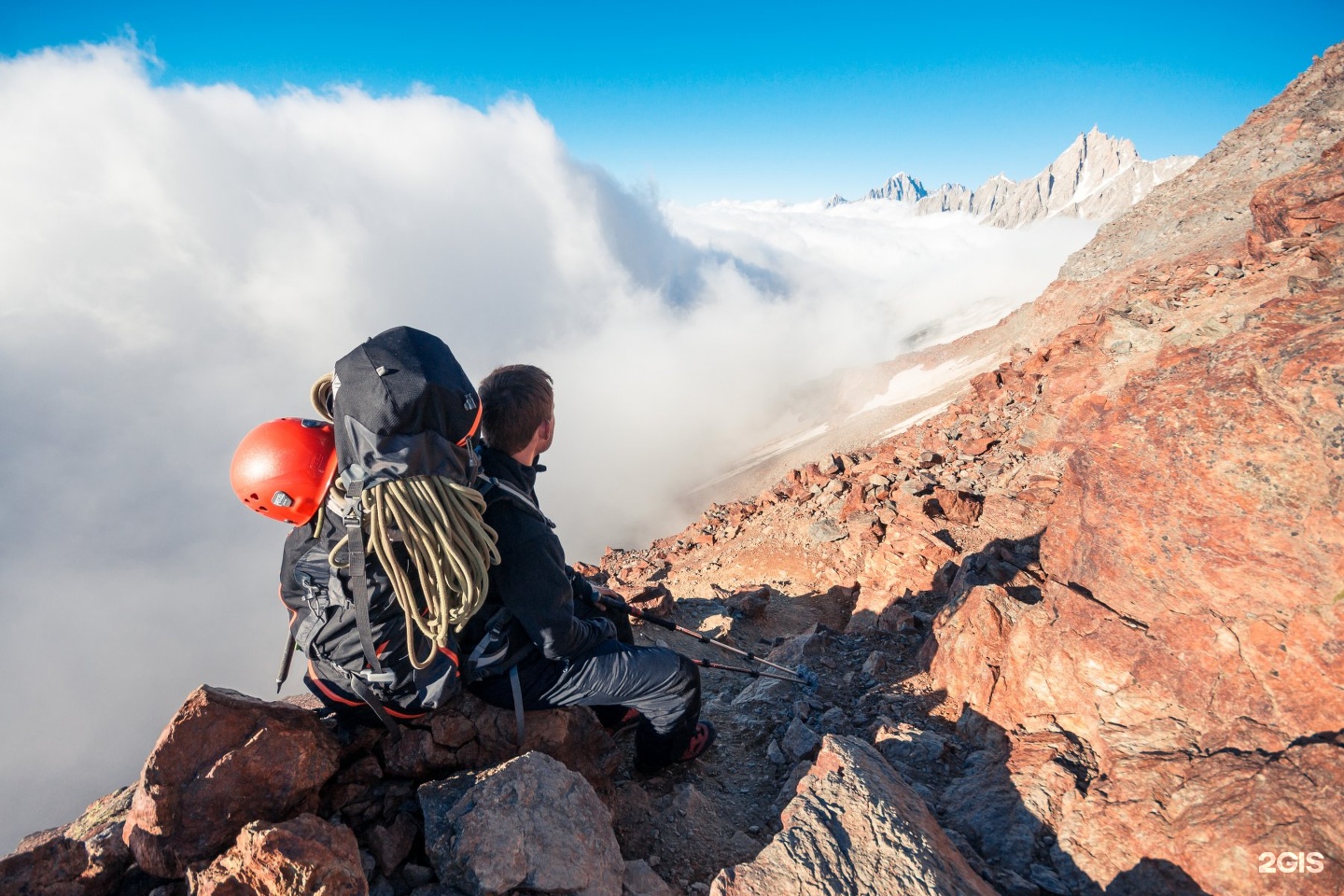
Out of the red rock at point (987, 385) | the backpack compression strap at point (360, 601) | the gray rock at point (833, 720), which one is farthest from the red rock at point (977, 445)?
the backpack compression strap at point (360, 601)

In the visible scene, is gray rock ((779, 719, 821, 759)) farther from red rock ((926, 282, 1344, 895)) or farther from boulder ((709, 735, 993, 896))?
red rock ((926, 282, 1344, 895))

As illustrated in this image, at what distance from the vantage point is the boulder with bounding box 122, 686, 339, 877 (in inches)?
104

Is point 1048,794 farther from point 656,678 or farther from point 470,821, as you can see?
point 470,821

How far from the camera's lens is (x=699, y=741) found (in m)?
4.30

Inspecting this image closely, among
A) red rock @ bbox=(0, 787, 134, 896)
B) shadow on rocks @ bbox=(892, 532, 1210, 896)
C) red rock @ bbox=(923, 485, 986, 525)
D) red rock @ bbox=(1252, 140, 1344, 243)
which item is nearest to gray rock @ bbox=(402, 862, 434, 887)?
red rock @ bbox=(0, 787, 134, 896)

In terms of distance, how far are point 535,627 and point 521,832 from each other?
3.08 feet

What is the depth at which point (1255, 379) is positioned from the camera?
3279mm

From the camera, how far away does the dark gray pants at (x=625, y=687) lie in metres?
3.49

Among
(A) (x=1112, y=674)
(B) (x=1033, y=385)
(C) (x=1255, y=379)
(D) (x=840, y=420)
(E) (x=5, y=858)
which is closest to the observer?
(E) (x=5, y=858)

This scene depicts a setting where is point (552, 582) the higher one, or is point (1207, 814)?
point (552, 582)

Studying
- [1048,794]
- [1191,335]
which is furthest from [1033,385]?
[1048,794]

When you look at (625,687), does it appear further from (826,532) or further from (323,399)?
(826,532)

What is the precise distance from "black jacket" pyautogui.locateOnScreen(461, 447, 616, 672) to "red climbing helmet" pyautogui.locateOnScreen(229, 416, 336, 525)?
2.61 ft

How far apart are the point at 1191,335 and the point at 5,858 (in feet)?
28.1
